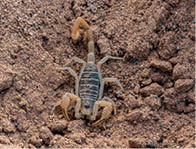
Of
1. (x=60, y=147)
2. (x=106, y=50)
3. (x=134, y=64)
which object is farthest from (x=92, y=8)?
(x=60, y=147)

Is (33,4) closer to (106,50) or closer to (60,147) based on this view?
(106,50)

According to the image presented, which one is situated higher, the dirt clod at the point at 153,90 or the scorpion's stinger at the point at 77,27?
the scorpion's stinger at the point at 77,27

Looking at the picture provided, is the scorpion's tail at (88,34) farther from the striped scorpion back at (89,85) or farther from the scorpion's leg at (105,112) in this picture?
the scorpion's leg at (105,112)

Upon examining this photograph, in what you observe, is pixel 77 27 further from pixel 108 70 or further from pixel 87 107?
pixel 87 107

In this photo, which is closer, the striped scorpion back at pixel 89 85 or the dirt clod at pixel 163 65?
the dirt clod at pixel 163 65

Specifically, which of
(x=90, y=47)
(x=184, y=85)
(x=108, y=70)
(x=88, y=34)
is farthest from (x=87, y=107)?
(x=184, y=85)

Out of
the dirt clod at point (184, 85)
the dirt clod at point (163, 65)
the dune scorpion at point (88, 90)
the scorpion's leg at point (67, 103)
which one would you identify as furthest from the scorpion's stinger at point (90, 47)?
the dirt clod at point (184, 85)

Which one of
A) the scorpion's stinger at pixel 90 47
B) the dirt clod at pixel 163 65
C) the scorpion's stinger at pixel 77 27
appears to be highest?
the scorpion's stinger at pixel 77 27

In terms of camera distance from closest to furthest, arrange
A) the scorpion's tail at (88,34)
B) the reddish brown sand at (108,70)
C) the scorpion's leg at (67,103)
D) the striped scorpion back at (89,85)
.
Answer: the reddish brown sand at (108,70), the scorpion's leg at (67,103), the striped scorpion back at (89,85), the scorpion's tail at (88,34)
